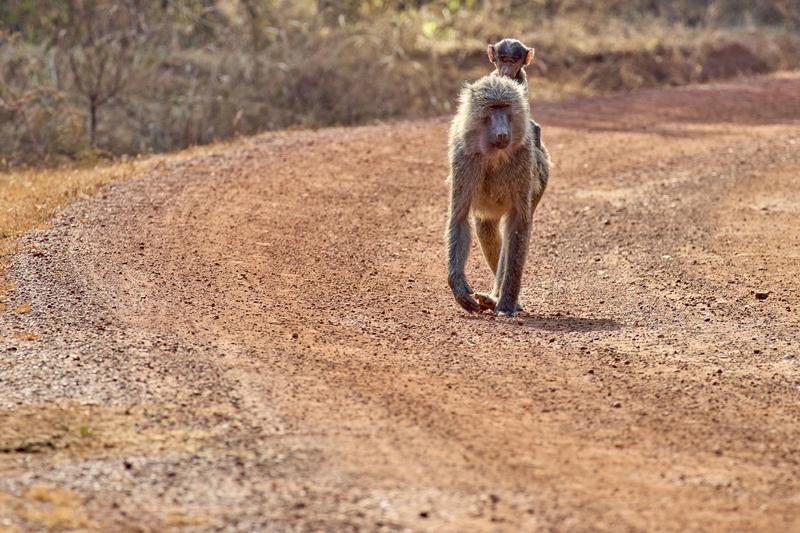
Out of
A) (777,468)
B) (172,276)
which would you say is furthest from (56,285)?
(777,468)

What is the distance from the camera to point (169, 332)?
6.90 meters

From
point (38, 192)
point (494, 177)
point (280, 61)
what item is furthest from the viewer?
point (280, 61)

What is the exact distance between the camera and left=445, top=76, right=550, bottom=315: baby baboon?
7.64 m

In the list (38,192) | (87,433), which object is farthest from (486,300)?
(38,192)

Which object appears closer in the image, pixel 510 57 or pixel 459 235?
pixel 459 235

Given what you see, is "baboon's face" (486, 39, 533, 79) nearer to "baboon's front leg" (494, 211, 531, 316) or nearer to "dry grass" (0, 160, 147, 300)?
"baboon's front leg" (494, 211, 531, 316)

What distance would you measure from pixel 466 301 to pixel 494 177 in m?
0.77

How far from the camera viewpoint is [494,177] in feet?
26.0

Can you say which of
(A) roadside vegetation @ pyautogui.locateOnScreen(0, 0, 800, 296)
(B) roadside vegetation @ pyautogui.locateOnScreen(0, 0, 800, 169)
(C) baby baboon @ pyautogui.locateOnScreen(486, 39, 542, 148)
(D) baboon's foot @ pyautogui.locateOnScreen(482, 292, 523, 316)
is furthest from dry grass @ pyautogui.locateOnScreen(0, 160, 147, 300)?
(C) baby baboon @ pyautogui.locateOnScreen(486, 39, 542, 148)

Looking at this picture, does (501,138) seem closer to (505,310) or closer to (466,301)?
(466,301)

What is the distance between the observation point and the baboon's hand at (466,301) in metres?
7.71

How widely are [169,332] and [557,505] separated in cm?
287

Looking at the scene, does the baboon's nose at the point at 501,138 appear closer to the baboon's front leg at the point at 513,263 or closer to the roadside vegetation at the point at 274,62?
the baboon's front leg at the point at 513,263

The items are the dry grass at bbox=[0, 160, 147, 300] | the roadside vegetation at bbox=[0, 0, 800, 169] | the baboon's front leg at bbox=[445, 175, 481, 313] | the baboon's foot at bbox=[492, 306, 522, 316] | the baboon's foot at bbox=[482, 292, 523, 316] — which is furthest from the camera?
the roadside vegetation at bbox=[0, 0, 800, 169]
